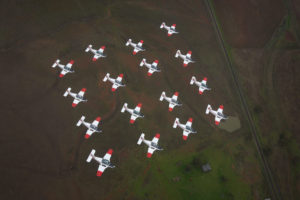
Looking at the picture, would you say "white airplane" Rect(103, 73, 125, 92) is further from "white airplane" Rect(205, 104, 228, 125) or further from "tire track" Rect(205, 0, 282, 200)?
"tire track" Rect(205, 0, 282, 200)

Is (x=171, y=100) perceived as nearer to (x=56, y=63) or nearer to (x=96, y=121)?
(x=96, y=121)

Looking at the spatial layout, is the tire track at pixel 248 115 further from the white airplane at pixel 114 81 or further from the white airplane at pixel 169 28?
the white airplane at pixel 114 81

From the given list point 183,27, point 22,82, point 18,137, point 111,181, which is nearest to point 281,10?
point 183,27

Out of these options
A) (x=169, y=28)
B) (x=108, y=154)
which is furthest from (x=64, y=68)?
(x=169, y=28)

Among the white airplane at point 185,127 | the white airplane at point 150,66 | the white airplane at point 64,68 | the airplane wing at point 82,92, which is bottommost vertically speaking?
the white airplane at point 185,127

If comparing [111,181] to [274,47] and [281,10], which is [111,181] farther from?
[281,10]

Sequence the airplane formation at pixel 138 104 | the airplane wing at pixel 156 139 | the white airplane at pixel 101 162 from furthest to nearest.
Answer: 1. the airplane wing at pixel 156 139
2. the airplane formation at pixel 138 104
3. the white airplane at pixel 101 162

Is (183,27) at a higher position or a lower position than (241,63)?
higher

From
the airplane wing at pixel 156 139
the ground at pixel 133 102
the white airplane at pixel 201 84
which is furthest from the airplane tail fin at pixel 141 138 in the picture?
the white airplane at pixel 201 84
